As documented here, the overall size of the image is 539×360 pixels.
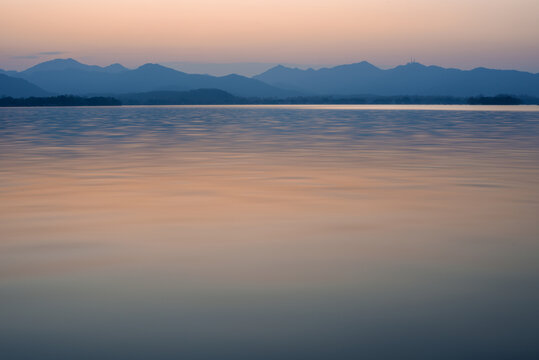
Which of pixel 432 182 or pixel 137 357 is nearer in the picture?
pixel 137 357

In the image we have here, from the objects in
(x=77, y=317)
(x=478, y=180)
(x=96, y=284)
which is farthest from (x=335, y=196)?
(x=77, y=317)

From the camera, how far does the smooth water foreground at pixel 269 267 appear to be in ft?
20.1

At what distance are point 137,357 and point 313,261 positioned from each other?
3.92 metres

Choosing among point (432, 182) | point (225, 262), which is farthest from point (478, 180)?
point (225, 262)

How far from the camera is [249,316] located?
6.78m

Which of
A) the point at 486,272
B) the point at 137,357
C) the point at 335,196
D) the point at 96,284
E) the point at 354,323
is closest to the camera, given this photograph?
the point at 137,357

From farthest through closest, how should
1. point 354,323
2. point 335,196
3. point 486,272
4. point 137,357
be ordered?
point 335,196 → point 486,272 → point 354,323 → point 137,357

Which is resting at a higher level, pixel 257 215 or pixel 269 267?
pixel 269 267

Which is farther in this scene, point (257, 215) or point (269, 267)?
point (257, 215)

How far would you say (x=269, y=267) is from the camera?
29.1ft

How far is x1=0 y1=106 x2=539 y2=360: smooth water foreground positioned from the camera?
6125 millimetres

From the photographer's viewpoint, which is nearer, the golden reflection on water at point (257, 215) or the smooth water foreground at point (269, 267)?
the smooth water foreground at point (269, 267)

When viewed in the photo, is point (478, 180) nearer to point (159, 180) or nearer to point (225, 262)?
point (159, 180)

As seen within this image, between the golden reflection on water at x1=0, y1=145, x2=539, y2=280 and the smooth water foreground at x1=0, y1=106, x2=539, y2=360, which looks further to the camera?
the golden reflection on water at x1=0, y1=145, x2=539, y2=280
